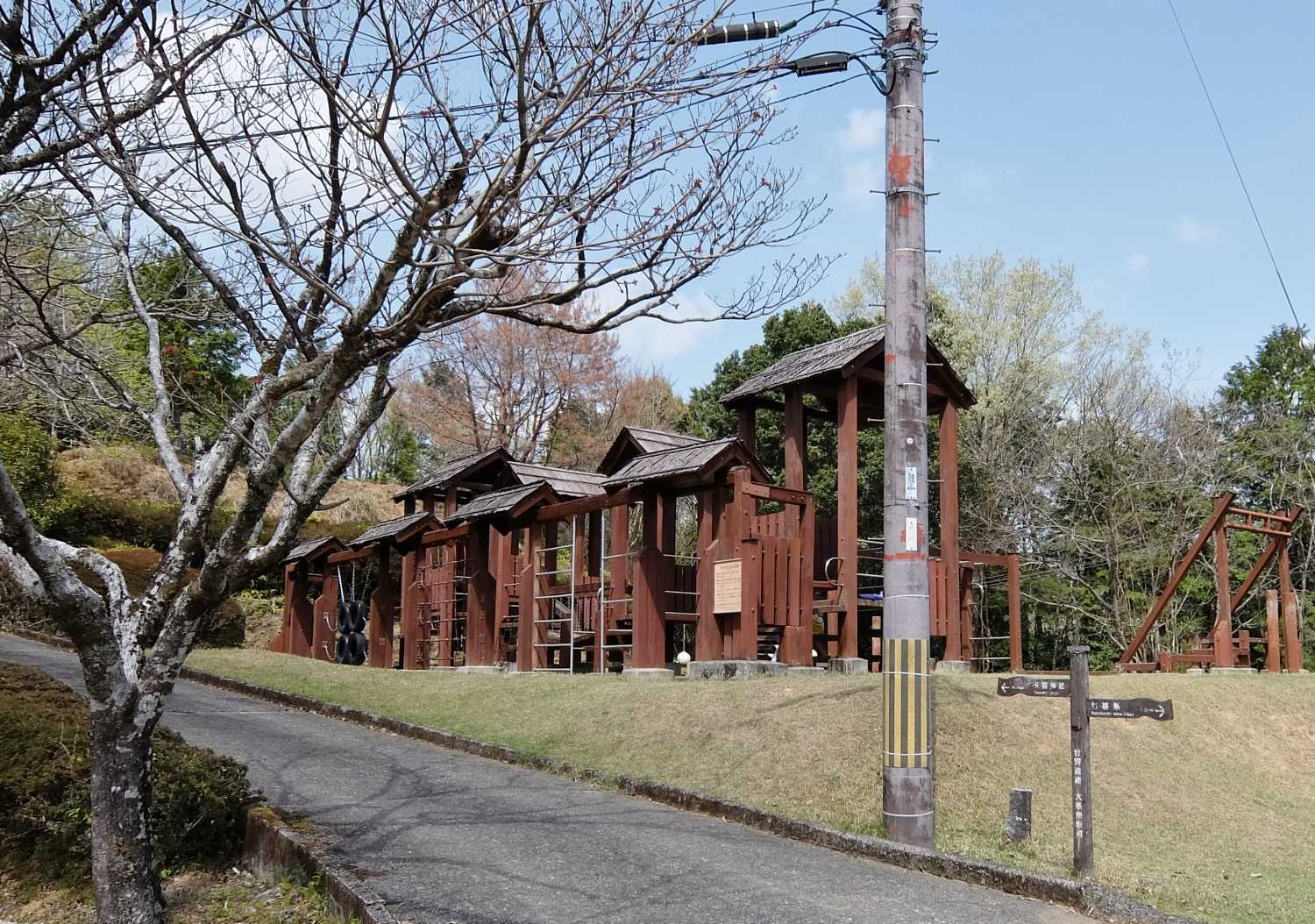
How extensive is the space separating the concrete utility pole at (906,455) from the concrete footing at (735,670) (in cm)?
617

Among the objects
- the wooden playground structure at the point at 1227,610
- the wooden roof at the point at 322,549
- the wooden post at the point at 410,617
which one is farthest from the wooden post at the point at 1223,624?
the wooden roof at the point at 322,549

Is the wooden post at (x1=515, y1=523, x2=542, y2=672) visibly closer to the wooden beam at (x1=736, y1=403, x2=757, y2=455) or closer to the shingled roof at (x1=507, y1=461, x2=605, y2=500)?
the shingled roof at (x1=507, y1=461, x2=605, y2=500)

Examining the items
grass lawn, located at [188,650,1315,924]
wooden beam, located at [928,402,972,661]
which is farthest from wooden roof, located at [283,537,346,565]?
wooden beam, located at [928,402,972,661]

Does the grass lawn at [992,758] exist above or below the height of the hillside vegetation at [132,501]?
below

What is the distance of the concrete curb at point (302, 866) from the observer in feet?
20.3

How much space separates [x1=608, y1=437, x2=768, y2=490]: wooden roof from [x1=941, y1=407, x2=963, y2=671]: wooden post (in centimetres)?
307

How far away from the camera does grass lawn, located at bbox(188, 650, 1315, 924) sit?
327 inches

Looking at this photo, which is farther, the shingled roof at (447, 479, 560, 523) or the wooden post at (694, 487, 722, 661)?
the shingled roof at (447, 479, 560, 523)

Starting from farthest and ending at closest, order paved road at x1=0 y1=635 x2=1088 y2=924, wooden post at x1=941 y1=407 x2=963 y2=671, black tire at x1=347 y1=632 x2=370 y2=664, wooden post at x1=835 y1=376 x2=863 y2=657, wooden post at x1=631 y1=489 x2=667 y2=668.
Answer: black tire at x1=347 y1=632 x2=370 y2=664, wooden post at x1=941 y1=407 x2=963 y2=671, wooden post at x1=835 y1=376 x2=863 y2=657, wooden post at x1=631 y1=489 x2=667 y2=668, paved road at x1=0 y1=635 x2=1088 y2=924

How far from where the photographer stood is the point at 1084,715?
24.8ft

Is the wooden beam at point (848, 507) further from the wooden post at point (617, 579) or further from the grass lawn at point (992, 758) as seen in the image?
the wooden post at point (617, 579)

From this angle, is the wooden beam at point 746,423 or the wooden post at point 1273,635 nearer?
the wooden beam at point 746,423

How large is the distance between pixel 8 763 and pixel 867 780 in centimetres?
646

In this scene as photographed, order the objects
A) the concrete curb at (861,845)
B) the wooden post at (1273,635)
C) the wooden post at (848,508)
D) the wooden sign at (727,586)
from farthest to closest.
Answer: the wooden post at (1273,635), the wooden post at (848,508), the wooden sign at (727,586), the concrete curb at (861,845)
